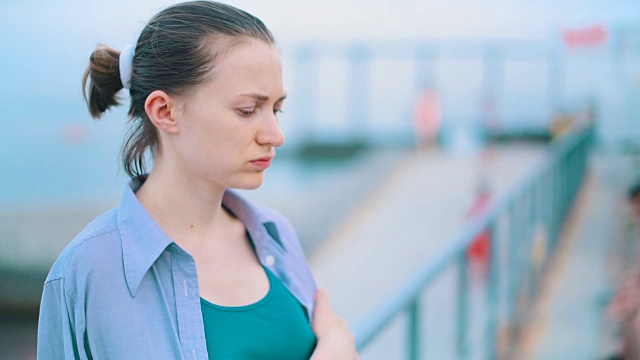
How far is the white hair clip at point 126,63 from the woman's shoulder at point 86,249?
0.19 meters

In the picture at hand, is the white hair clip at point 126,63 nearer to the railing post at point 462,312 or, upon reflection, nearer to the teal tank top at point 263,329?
the teal tank top at point 263,329

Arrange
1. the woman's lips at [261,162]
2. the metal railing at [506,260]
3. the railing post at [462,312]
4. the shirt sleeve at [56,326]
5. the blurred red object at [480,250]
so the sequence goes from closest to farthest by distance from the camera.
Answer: the shirt sleeve at [56,326]
the woman's lips at [261,162]
the metal railing at [506,260]
the railing post at [462,312]
the blurred red object at [480,250]

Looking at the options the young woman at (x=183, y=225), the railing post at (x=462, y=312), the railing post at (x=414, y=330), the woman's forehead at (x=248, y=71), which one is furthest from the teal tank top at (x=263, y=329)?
the railing post at (x=462, y=312)

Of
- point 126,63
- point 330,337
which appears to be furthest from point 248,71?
point 330,337

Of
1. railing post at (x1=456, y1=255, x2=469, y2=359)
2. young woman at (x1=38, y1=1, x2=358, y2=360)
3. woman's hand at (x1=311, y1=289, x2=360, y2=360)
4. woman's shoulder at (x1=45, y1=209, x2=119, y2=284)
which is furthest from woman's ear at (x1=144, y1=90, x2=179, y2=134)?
railing post at (x1=456, y1=255, x2=469, y2=359)

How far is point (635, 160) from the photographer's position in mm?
4785

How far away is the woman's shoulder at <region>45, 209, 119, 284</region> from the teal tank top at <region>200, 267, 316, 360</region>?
129mm

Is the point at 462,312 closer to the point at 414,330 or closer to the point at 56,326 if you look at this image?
the point at 414,330

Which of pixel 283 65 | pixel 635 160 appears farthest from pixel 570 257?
pixel 283 65

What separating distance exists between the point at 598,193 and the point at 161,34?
19.1 feet

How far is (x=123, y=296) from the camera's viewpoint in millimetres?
971

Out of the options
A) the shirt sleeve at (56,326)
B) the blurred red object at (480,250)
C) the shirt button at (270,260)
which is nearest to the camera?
the shirt sleeve at (56,326)

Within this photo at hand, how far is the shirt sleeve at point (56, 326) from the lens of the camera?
3.14 feet

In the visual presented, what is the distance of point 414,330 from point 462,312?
90 centimetres
